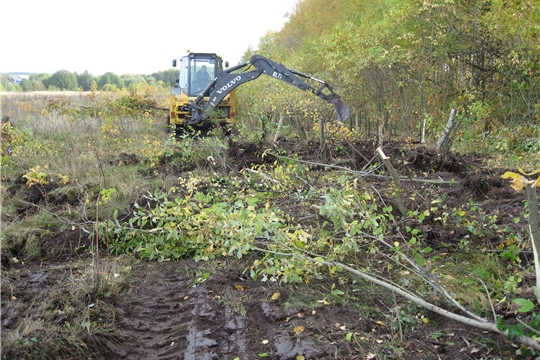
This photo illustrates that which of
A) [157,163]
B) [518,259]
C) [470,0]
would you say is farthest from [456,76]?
[518,259]

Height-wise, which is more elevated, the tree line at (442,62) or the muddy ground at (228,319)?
the tree line at (442,62)

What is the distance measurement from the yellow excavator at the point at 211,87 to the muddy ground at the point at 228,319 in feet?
22.5

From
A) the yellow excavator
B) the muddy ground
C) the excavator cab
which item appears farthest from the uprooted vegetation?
the excavator cab

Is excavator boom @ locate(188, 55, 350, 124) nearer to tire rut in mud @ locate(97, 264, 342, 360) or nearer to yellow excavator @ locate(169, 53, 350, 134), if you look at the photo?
yellow excavator @ locate(169, 53, 350, 134)

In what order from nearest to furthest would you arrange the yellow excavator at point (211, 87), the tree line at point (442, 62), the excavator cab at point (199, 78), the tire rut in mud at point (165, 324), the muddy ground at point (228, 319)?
the muddy ground at point (228, 319), the tire rut in mud at point (165, 324), the tree line at point (442, 62), the yellow excavator at point (211, 87), the excavator cab at point (199, 78)

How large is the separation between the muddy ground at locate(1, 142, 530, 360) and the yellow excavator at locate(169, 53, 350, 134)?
687 cm

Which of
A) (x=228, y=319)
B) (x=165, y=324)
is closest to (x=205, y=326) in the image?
(x=228, y=319)

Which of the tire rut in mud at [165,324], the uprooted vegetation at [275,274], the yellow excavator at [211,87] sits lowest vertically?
the tire rut in mud at [165,324]

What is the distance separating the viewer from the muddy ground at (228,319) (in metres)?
2.88

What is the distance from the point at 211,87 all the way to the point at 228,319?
30.8ft

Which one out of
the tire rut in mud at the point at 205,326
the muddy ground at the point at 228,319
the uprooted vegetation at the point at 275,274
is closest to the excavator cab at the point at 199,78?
the uprooted vegetation at the point at 275,274

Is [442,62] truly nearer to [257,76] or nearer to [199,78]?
[257,76]

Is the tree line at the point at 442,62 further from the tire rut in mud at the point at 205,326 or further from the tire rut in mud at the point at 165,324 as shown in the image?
the tire rut in mud at the point at 165,324

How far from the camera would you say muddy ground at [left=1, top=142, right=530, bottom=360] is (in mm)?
2877
